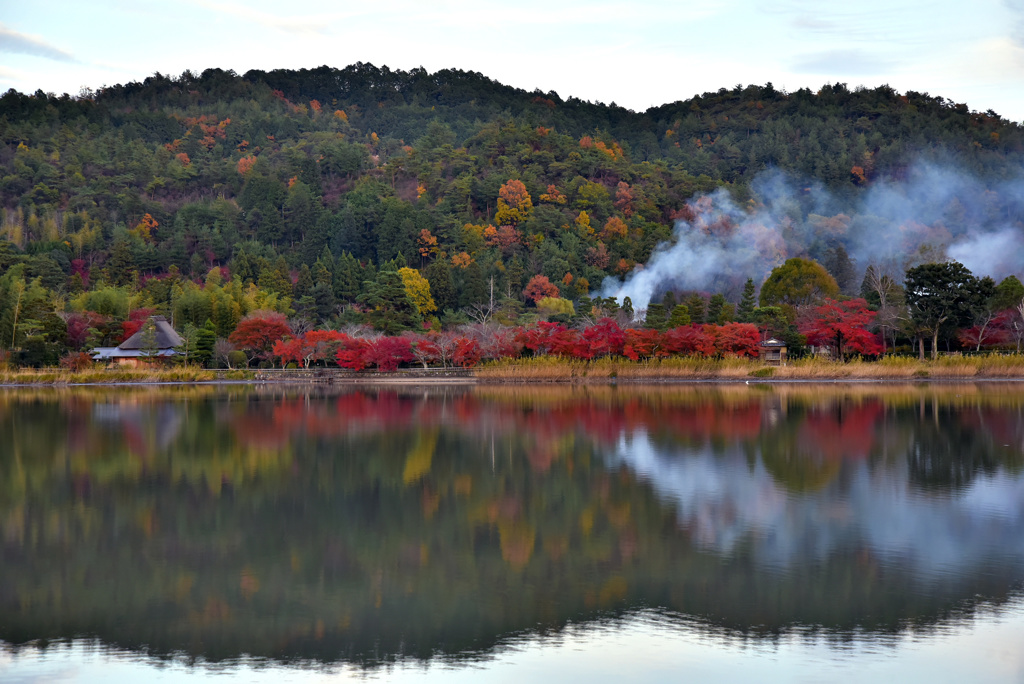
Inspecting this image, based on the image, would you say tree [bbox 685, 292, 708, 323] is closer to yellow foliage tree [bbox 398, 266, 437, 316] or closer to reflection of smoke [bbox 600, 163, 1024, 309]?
reflection of smoke [bbox 600, 163, 1024, 309]

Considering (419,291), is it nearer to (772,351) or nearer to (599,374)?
(599,374)

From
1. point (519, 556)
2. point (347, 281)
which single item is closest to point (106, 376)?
point (347, 281)

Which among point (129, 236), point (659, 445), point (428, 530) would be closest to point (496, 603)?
point (428, 530)

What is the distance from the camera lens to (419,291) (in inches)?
2382

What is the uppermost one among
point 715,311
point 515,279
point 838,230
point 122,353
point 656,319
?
point 838,230

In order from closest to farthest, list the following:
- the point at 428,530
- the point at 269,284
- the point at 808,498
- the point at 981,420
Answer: the point at 428,530 → the point at 808,498 → the point at 981,420 → the point at 269,284

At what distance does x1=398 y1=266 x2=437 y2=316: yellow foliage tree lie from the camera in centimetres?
5996

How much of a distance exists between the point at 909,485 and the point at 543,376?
81.3 feet

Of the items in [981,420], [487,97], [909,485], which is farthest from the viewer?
[487,97]

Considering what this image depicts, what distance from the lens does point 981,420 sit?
19.2 m

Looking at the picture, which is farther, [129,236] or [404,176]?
[404,176]

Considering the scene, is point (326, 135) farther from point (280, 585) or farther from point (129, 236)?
point (280, 585)

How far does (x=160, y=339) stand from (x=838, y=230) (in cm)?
4907

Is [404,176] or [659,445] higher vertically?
[404,176]
